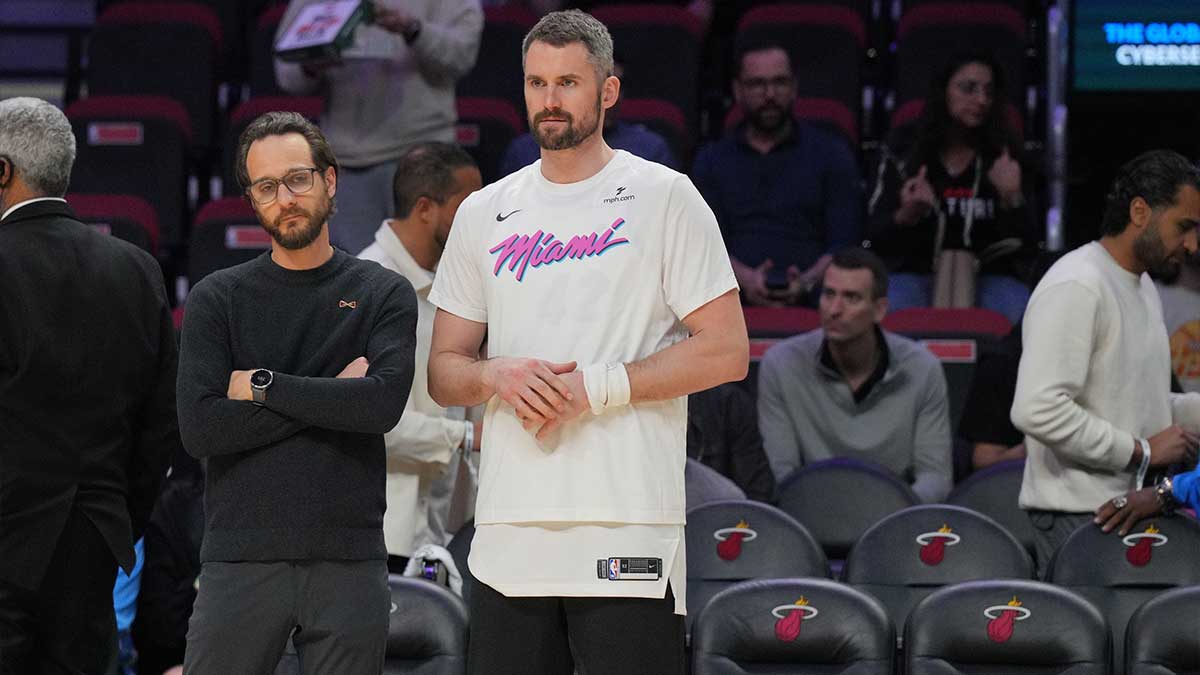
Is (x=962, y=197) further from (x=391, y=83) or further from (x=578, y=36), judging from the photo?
(x=578, y=36)

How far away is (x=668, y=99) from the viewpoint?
9.07 metres

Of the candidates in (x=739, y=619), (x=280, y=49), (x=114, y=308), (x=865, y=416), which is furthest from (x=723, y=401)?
(x=114, y=308)

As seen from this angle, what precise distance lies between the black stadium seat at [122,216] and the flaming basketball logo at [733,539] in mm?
3282

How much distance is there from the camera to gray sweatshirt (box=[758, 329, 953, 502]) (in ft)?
21.0

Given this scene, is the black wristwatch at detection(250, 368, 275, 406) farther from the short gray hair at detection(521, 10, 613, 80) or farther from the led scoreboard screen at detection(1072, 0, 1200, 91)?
the led scoreboard screen at detection(1072, 0, 1200, 91)

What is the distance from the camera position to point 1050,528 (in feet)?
17.0

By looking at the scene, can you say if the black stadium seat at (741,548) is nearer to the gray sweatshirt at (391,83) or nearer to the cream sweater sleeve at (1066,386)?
the cream sweater sleeve at (1066,386)

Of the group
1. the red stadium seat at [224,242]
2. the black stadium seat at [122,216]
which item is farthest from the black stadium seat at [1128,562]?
the black stadium seat at [122,216]

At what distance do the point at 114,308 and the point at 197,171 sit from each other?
16.9 ft

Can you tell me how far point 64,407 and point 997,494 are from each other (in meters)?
3.33

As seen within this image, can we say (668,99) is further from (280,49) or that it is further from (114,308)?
(114,308)

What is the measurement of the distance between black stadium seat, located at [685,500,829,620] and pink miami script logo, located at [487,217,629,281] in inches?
80.6

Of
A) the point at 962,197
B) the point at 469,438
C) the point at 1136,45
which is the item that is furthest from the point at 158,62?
the point at 1136,45

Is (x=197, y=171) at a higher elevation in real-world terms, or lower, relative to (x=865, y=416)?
higher
